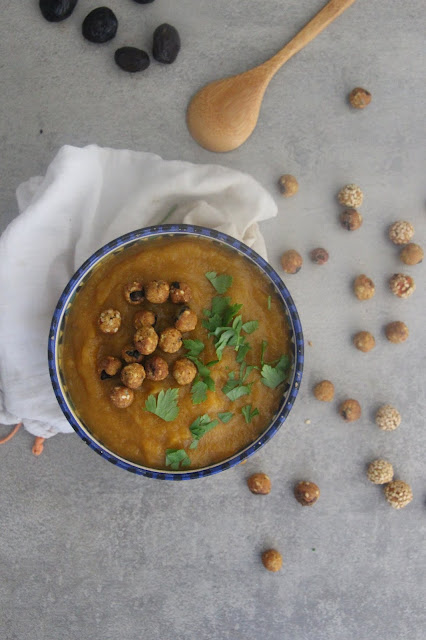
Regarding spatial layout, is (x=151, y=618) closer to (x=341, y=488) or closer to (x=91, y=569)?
(x=91, y=569)

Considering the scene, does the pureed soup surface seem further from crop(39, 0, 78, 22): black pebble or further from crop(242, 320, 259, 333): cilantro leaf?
crop(39, 0, 78, 22): black pebble

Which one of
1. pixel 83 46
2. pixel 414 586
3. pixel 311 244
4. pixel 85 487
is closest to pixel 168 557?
pixel 85 487

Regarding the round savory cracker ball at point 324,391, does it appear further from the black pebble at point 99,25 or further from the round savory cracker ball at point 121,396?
the black pebble at point 99,25

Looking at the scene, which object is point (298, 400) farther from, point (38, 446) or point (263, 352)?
point (38, 446)

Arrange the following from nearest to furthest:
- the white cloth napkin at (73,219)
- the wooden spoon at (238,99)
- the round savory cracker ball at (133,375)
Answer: the round savory cracker ball at (133,375), the white cloth napkin at (73,219), the wooden spoon at (238,99)

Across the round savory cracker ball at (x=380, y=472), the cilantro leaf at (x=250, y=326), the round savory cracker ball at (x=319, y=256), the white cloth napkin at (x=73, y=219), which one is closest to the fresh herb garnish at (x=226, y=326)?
the cilantro leaf at (x=250, y=326)

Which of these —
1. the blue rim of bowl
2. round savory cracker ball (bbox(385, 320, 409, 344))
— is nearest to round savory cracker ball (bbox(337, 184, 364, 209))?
round savory cracker ball (bbox(385, 320, 409, 344))
